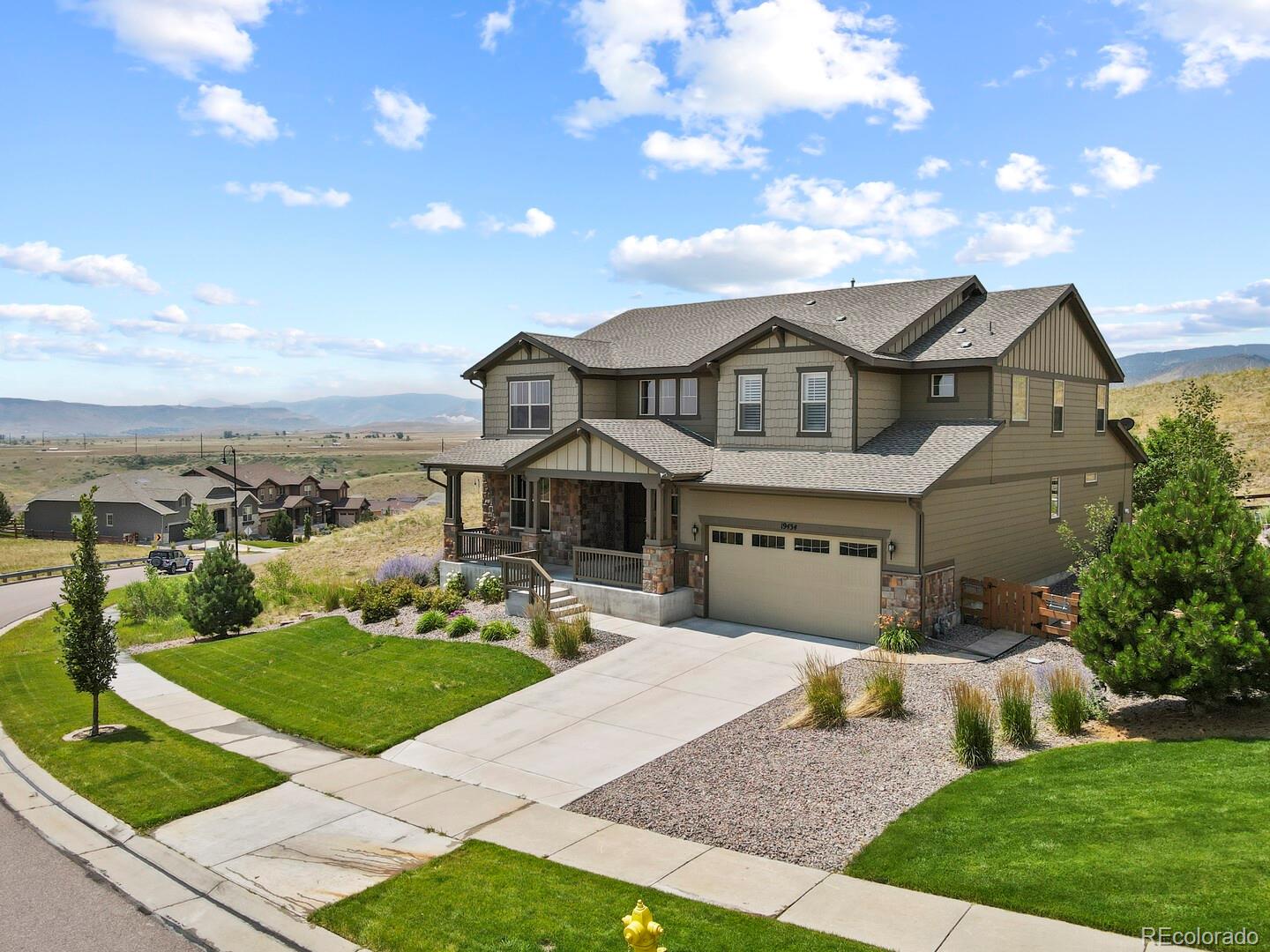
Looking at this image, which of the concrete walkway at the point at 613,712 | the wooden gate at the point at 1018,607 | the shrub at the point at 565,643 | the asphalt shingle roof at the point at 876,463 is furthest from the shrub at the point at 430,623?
the wooden gate at the point at 1018,607

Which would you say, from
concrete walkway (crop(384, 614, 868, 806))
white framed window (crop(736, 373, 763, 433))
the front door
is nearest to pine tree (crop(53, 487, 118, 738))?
concrete walkway (crop(384, 614, 868, 806))

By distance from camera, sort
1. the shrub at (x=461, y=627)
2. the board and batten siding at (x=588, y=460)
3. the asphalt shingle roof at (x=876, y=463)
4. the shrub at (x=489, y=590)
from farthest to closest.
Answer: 1. the shrub at (x=489, y=590)
2. the board and batten siding at (x=588, y=460)
3. the shrub at (x=461, y=627)
4. the asphalt shingle roof at (x=876, y=463)

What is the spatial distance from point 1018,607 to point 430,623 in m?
13.1

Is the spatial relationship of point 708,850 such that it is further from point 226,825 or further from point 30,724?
point 30,724

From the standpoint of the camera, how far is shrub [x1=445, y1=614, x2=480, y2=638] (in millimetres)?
19438

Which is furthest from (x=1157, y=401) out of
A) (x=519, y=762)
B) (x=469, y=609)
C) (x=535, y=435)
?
(x=519, y=762)

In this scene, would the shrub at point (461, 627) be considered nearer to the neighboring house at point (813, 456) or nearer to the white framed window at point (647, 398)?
the neighboring house at point (813, 456)

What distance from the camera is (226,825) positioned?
408 inches

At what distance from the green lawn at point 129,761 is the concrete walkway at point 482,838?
1.37ft

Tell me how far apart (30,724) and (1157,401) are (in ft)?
242

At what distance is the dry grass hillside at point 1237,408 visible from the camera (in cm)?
4897

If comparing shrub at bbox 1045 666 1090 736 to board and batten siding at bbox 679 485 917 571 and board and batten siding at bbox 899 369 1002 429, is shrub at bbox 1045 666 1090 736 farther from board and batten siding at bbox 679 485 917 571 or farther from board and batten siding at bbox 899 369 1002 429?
board and batten siding at bbox 899 369 1002 429

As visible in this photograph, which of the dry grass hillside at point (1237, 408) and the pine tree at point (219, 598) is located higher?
the dry grass hillside at point (1237, 408)

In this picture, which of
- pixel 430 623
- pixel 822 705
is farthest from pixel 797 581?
pixel 430 623
